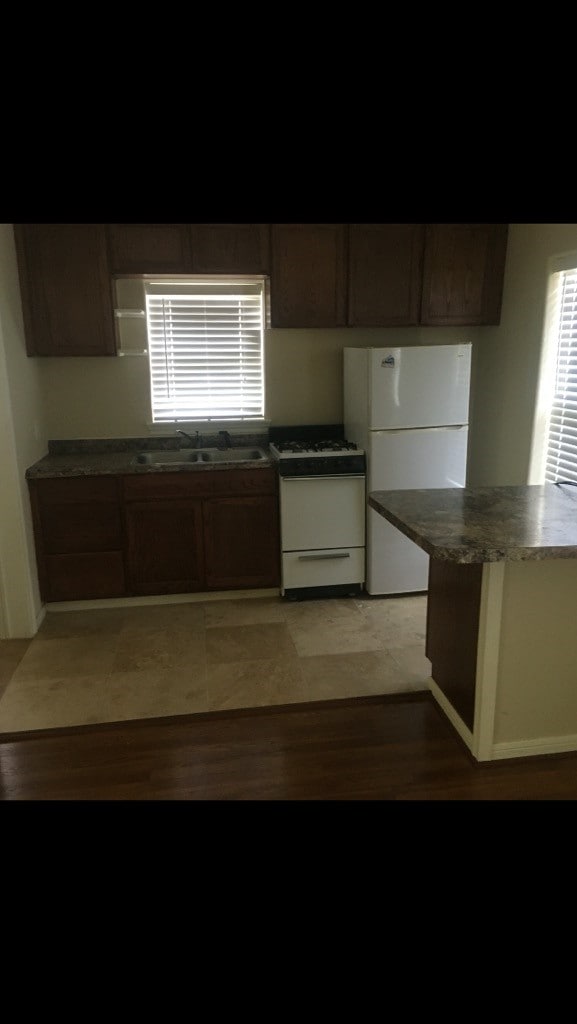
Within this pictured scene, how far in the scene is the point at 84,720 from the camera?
8.86 ft

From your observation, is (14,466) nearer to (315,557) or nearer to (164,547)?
(164,547)

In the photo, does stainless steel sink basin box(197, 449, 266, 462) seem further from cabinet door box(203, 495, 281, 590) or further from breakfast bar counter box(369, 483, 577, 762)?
breakfast bar counter box(369, 483, 577, 762)

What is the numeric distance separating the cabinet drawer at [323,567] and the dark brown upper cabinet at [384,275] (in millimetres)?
1413

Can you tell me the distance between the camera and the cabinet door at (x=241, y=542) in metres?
3.85

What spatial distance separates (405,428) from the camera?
3793mm

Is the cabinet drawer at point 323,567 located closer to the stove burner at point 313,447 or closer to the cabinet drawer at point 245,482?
the cabinet drawer at point 245,482

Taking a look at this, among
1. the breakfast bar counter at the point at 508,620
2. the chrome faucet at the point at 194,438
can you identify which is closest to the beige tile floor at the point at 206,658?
the breakfast bar counter at the point at 508,620

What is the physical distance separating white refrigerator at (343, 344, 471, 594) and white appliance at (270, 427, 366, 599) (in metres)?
0.09

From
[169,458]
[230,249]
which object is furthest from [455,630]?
[230,249]

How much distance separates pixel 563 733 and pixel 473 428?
8.42 ft

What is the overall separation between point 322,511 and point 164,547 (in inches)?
38.1

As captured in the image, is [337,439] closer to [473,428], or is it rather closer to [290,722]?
[473,428]

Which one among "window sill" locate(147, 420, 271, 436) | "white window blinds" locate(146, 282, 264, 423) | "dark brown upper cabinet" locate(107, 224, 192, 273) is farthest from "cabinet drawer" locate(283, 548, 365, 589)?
"dark brown upper cabinet" locate(107, 224, 192, 273)
